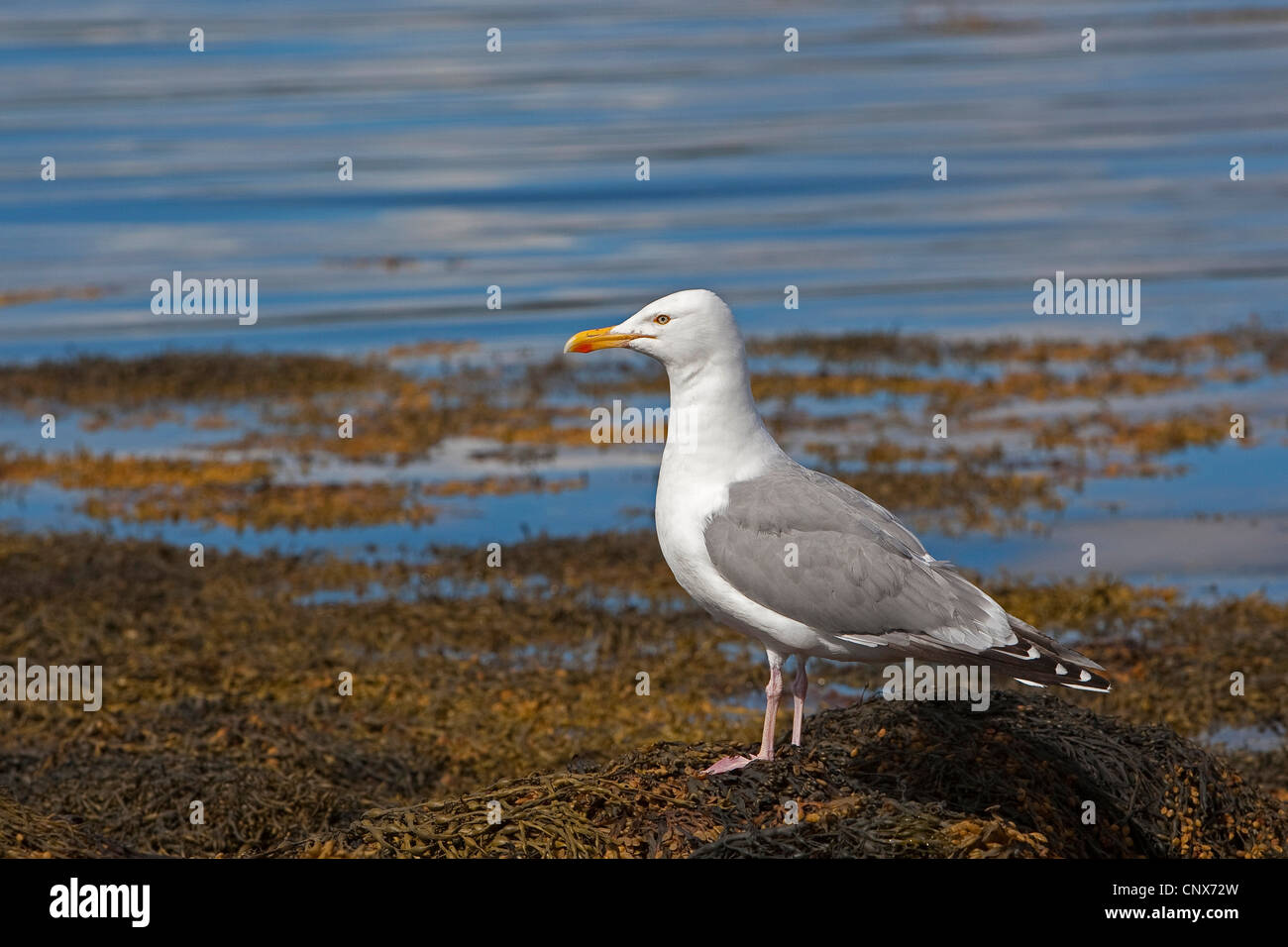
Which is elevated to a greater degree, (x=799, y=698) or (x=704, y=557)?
(x=704, y=557)

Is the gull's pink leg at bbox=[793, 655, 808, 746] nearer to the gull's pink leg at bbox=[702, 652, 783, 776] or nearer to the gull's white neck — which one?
the gull's pink leg at bbox=[702, 652, 783, 776]

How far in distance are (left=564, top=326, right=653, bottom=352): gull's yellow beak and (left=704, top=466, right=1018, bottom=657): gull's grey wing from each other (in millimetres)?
788

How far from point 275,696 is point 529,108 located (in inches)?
1559

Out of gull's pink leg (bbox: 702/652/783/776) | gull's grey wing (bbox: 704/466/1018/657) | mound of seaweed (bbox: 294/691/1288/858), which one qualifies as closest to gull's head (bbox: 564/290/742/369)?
gull's grey wing (bbox: 704/466/1018/657)

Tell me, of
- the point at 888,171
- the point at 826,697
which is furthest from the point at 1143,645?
the point at 888,171

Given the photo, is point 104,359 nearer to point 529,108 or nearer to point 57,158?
point 57,158

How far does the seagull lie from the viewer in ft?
21.6

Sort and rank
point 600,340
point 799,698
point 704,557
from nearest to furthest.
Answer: point 704,557 → point 799,698 → point 600,340

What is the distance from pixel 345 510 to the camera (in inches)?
560

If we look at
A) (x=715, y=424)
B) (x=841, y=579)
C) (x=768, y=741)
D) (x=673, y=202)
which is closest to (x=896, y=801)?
(x=768, y=741)

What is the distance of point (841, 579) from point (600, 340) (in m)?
1.44

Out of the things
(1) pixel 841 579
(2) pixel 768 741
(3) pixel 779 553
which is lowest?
(2) pixel 768 741

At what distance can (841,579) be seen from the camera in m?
6.67

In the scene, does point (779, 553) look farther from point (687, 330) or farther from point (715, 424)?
point (687, 330)
